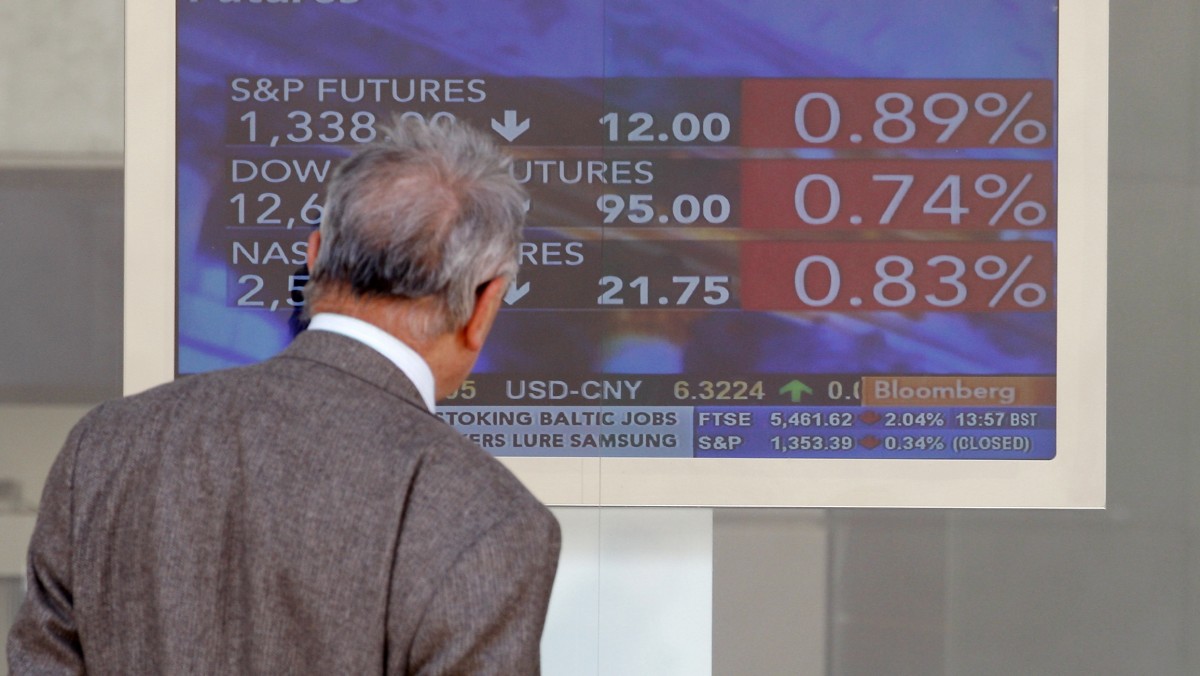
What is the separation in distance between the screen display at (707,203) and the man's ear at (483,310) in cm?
183

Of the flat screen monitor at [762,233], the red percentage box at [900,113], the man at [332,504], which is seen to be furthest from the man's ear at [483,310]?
the red percentage box at [900,113]

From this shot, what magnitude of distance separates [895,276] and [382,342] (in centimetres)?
212

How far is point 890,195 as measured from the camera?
11.5 feet

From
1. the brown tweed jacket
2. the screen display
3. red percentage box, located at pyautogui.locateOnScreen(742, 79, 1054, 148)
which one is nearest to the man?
the brown tweed jacket

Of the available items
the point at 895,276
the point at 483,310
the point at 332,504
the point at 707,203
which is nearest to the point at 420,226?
the point at 483,310

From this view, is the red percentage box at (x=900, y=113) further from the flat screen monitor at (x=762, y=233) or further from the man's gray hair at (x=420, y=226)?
the man's gray hair at (x=420, y=226)

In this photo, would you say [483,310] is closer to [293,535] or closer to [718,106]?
[293,535]

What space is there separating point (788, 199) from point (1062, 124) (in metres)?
0.66

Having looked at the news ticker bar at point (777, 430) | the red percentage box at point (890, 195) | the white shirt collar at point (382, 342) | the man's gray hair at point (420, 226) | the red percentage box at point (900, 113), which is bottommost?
the news ticker bar at point (777, 430)

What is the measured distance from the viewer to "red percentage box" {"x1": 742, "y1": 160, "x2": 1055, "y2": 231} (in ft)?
11.4

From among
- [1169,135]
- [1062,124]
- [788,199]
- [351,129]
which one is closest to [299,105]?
[351,129]

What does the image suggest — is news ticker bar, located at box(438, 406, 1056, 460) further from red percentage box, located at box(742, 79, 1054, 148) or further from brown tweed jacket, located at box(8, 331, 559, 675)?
brown tweed jacket, located at box(8, 331, 559, 675)

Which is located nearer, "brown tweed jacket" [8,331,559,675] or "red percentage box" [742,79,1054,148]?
"brown tweed jacket" [8,331,559,675]

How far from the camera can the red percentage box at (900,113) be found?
3.49 metres
